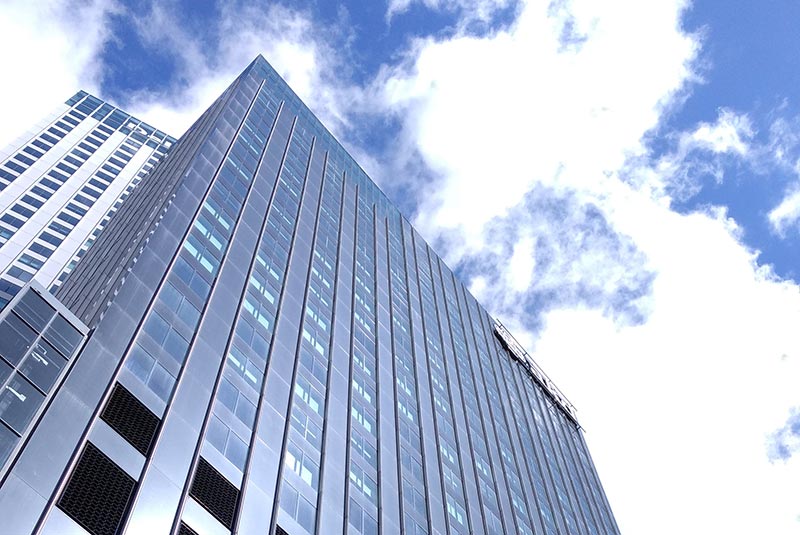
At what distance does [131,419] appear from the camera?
967 inches

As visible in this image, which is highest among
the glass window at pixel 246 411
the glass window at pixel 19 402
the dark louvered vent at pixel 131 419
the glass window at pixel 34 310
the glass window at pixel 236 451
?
the glass window at pixel 246 411

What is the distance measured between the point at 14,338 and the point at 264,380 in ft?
46.2

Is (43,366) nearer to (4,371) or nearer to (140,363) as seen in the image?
(4,371)

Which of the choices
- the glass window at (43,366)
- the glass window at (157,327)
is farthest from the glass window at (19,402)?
the glass window at (157,327)

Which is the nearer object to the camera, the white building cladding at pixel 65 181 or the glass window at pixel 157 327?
the glass window at pixel 157 327

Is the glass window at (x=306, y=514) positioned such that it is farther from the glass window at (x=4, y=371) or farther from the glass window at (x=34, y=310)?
the glass window at (x=4, y=371)

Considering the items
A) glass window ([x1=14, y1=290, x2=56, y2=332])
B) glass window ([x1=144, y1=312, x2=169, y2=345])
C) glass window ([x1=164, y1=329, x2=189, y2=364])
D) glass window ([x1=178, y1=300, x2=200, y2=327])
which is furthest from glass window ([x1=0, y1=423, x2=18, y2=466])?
glass window ([x1=178, y1=300, x2=200, y2=327])

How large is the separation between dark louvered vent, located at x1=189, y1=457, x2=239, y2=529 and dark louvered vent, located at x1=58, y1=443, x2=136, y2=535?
10.5ft

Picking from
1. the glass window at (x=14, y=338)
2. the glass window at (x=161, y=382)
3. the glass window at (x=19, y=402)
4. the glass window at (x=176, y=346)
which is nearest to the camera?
the glass window at (x=19, y=402)

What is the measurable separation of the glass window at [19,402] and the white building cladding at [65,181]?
47855mm

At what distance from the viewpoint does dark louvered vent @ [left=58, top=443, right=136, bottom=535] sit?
20.5 m

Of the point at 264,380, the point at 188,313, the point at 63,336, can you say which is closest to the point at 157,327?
the point at 188,313

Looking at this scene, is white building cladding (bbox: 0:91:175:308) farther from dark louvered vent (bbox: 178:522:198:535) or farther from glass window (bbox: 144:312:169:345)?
dark louvered vent (bbox: 178:522:198:535)

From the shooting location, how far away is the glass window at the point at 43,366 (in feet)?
72.3
